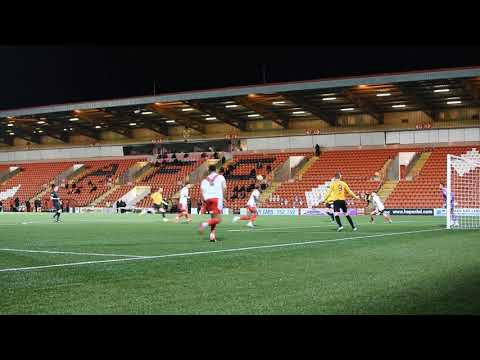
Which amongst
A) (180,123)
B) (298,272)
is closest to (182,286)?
(298,272)

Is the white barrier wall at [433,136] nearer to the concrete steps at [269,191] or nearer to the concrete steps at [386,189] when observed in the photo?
the concrete steps at [386,189]

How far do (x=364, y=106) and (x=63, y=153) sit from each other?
36.8m

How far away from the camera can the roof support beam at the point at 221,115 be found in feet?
175

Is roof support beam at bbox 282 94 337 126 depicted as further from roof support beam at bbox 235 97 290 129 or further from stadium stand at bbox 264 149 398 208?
roof support beam at bbox 235 97 290 129

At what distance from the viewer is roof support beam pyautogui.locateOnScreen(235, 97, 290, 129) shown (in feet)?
167

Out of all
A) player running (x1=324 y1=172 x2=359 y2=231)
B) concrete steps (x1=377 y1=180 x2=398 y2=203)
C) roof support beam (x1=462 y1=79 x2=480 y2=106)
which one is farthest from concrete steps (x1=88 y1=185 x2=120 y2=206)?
Answer: player running (x1=324 y1=172 x2=359 y2=231)

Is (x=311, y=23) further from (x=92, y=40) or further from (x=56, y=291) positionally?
(x=56, y=291)

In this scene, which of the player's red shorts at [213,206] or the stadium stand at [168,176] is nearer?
the player's red shorts at [213,206]

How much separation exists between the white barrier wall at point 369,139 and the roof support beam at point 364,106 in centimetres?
147

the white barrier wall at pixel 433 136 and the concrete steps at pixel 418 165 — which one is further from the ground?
the white barrier wall at pixel 433 136

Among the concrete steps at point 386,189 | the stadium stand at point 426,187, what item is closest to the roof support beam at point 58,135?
the concrete steps at point 386,189

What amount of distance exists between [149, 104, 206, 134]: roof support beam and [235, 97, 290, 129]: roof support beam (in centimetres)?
727

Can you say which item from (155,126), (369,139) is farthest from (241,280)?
(155,126)
